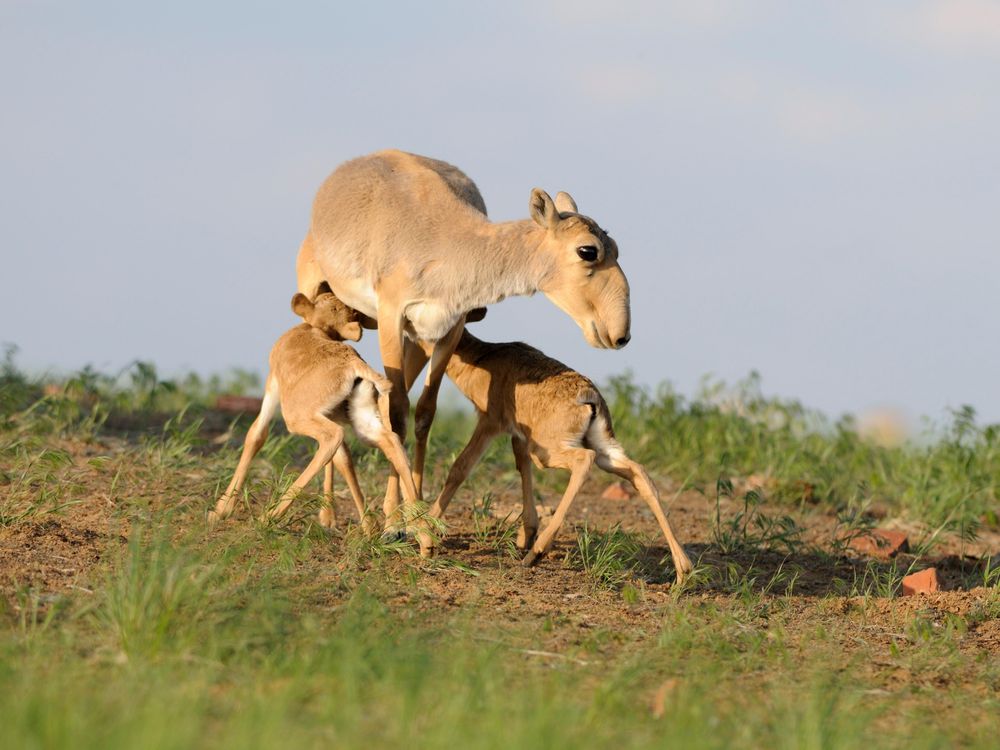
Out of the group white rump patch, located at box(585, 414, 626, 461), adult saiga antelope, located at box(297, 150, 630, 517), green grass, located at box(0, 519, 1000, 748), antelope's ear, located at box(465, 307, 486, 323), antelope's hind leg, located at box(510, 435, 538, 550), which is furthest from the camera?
antelope's ear, located at box(465, 307, 486, 323)

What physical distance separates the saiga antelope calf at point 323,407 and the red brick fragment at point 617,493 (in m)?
3.11

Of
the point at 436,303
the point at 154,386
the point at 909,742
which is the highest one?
the point at 436,303

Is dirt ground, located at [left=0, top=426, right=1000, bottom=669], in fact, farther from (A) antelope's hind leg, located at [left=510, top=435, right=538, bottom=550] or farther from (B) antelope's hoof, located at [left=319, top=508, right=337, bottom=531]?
(B) antelope's hoof, located at [left=319, top=508, right=337, bottom=531]

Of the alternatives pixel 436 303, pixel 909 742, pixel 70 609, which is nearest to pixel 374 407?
pixel 436 303

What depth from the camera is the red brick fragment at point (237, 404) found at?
12453 mm

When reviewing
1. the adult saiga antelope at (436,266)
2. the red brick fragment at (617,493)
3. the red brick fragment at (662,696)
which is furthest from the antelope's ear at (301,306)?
the red brick fragment at (662,696)

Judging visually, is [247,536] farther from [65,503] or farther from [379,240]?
[379,240]

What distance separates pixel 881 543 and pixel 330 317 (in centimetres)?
410

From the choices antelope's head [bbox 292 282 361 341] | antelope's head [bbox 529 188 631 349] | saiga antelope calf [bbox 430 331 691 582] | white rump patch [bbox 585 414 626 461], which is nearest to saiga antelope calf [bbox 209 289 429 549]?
antelope's head [bbox 292 282 361 341]

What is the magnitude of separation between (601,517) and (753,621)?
2.92 m

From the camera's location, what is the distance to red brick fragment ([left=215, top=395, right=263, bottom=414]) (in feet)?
40.9

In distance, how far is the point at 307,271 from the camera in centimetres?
941

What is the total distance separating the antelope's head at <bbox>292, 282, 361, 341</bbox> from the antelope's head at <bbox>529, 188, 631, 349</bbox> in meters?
1.39

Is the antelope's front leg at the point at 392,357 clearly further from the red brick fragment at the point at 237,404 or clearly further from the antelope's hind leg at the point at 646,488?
the red brick fragment at the point at 237,404
